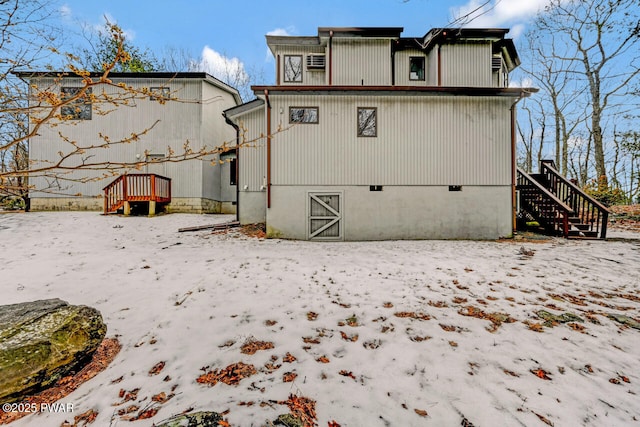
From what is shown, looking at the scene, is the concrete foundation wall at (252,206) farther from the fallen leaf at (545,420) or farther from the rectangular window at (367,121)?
the fallen leaf at (545,420)

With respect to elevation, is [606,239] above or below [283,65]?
below

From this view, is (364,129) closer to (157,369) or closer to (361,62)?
(361,62)

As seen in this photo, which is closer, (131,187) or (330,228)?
(330,228)

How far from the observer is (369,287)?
526cm

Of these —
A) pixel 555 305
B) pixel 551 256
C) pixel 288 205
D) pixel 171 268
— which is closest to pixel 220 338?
pixel 171 268

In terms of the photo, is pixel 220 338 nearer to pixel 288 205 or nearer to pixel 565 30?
pixel 288 205

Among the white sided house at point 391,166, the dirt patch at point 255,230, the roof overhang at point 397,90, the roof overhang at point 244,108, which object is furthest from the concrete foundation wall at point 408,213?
the roof overhang at point 244,108

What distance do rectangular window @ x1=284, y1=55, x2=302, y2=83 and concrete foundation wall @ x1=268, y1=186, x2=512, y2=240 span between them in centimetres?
634

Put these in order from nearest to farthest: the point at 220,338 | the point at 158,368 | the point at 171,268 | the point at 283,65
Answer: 1. the point at 158,368
2. the point at 220,338
3. the point at 171,268
4. the point at 283,65

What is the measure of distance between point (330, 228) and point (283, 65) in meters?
8.31

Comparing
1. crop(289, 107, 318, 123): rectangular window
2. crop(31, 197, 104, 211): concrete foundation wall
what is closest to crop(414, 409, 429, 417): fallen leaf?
crop(289, 107, 318, 123): rectangular window

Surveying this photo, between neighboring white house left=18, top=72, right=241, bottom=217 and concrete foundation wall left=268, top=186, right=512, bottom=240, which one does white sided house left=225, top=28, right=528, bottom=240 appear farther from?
neighboring white house left=18, top=72, right=241, bottom=217

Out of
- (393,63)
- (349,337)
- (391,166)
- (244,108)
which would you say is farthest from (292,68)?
(349,337)

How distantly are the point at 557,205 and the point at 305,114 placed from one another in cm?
914
